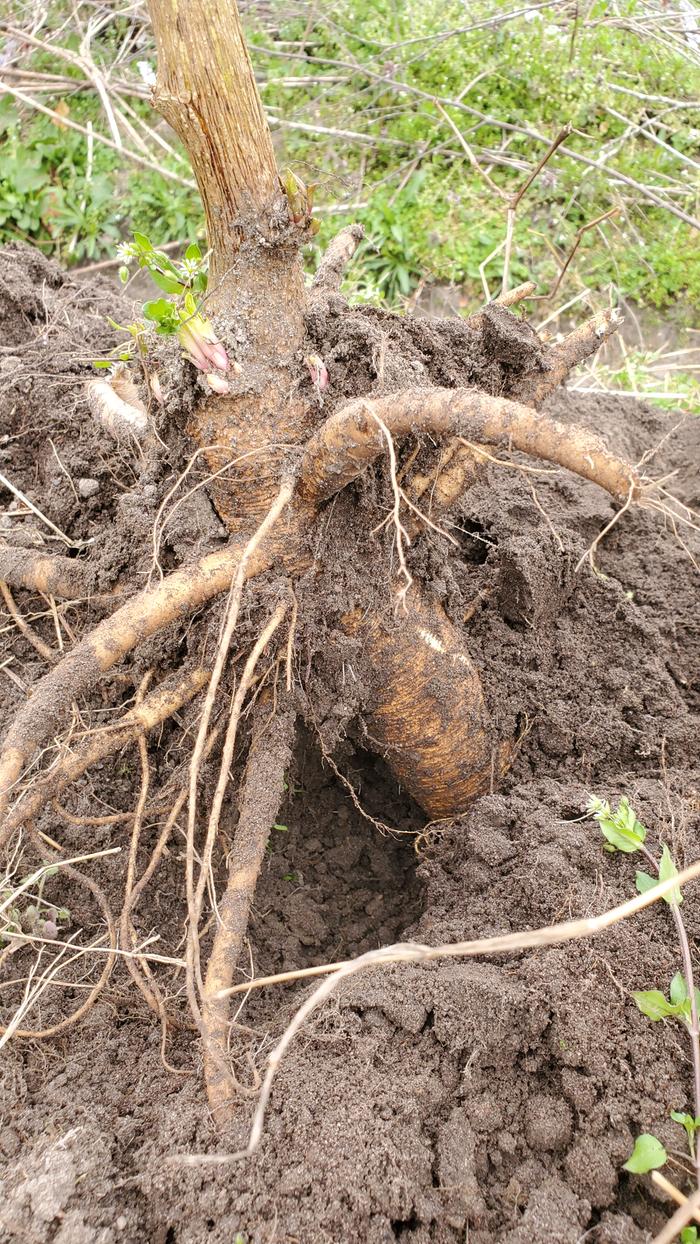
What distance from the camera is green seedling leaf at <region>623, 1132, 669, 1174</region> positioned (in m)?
1.12

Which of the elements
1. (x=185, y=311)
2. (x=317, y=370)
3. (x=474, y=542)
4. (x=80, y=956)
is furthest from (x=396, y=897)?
(x=185, y=311)

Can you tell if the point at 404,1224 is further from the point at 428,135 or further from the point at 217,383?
the point at 428,135

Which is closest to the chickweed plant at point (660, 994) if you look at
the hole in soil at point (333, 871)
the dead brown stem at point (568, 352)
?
the hole in soil at point (333, 871)

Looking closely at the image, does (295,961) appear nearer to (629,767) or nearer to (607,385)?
(629,767)

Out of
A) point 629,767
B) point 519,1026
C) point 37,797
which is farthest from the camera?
point 629,767

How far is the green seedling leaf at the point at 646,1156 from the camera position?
1123 millimetres

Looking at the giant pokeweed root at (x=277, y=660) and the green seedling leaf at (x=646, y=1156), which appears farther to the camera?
the giant pokeweed root at (x=277, y=660)

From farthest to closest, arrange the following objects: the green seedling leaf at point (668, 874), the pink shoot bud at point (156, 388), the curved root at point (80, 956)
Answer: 1. the pink shoot bud at point (156, 388)
2. the curved root at point (80, 956)
3. the green seedling leaf at point (668, 874)

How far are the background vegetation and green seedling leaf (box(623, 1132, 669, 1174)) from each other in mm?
3032

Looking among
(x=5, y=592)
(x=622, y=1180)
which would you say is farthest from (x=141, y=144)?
(x=622, y=1180)

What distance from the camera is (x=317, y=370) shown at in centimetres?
154

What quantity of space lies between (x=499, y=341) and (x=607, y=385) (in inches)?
62.8

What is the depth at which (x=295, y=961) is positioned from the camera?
5.99 feet

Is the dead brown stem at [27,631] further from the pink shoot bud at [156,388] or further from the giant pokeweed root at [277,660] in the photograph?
the pink shoot bud at [156,388]
